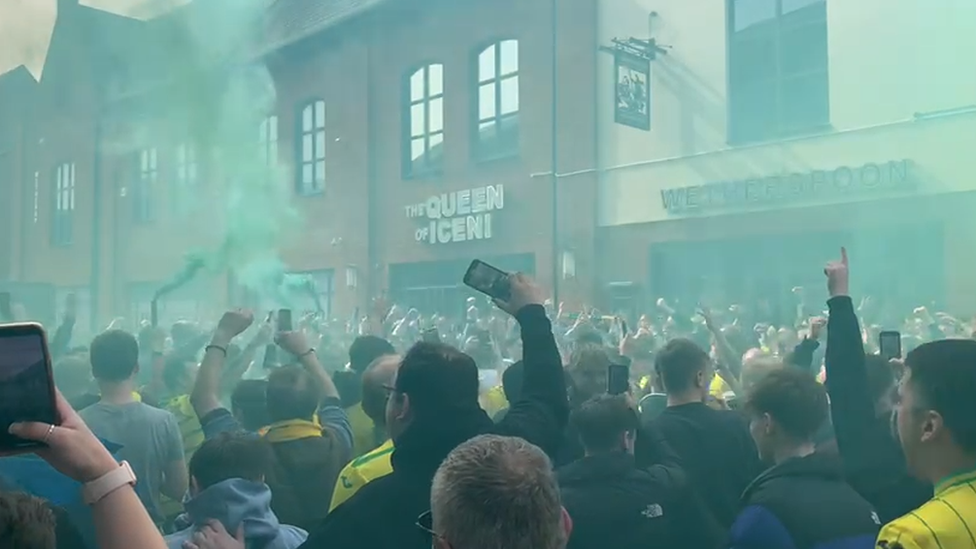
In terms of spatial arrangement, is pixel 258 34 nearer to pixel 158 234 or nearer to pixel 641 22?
pixel 158 234

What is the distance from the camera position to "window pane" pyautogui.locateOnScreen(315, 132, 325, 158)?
49.6 ft

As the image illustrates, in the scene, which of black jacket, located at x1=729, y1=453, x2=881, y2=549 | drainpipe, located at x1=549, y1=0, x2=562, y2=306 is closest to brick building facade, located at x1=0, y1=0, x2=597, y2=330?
drainpipe, located at x1=549, y1=0, x2=562, y2=306

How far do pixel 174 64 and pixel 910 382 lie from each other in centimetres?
1248

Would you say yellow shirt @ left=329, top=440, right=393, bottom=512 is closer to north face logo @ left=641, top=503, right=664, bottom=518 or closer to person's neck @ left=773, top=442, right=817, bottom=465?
north face logo @ left=641, top=503, right=664, bottom=518

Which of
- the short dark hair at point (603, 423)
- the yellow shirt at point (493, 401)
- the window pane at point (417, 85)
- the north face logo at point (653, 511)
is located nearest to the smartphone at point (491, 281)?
the short dark hair at point (603, 423)

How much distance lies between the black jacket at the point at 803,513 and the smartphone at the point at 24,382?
4.89ft

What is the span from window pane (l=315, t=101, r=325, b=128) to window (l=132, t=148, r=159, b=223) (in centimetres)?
279

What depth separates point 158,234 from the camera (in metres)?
14.5

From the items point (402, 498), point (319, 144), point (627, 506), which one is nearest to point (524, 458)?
point (402, 498)

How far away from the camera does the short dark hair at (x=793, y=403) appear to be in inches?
92.6

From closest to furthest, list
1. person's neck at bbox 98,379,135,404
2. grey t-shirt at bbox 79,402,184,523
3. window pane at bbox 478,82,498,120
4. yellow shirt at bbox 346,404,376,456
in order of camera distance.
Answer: grey t-shirt at bbox 79,402,184,523 → person's neck at bbox 98,379,135,404 → yellow shirt at bbox 346,404,376,456 → window pane at bbox 478,82,498,120

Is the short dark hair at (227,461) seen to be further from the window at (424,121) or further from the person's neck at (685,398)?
the window at (424,121)

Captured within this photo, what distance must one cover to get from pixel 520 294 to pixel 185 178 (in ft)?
41.8

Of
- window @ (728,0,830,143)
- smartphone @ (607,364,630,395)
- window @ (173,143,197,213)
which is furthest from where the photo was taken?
window @ (173,143,197,213)
